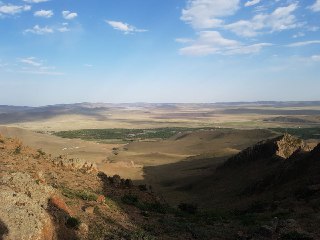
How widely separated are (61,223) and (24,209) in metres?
1.33

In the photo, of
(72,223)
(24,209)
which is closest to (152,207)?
(72,223)

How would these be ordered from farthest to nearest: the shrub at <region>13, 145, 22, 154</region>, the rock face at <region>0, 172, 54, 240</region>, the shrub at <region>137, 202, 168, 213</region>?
the shrub at <region>13, 145, 22, 154</region> < the shrub at <region>137, 202, 168, 213</region> < the rock face at <region>0, 172, 54, 240</region>

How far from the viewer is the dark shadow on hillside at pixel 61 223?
1241 centimetres

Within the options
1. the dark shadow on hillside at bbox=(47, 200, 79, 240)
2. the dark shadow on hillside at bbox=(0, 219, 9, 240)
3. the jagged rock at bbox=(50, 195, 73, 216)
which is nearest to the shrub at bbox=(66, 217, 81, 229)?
the dark shadow on hillside at bbox=(47, 200, 79, 240)

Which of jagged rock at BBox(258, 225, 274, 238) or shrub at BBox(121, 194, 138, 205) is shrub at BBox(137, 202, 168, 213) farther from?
jagged rock at BBox(258, 225, 274, 238)

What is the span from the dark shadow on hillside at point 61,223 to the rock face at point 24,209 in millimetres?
223

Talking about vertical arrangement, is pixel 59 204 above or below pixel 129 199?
above

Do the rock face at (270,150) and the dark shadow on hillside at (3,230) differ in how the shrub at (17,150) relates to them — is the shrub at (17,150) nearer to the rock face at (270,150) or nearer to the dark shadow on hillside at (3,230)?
the dark shadow on hillside at (3,230)

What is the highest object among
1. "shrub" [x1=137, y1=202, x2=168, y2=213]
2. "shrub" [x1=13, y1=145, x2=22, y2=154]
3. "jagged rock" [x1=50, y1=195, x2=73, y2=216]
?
"shrub" [x1=13, y1=145, x2=22, y2=154]

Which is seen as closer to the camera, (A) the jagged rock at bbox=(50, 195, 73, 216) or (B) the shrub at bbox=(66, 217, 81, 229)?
(B) the shrub at bbox=(66, 217, 81, 229)

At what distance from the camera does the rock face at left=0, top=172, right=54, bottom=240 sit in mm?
11156

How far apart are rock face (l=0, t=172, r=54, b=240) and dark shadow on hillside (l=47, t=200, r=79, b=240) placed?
0.22 metres

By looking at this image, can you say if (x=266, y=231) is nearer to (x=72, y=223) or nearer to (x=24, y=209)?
(x=72, y=223)

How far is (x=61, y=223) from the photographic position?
12891 mm
